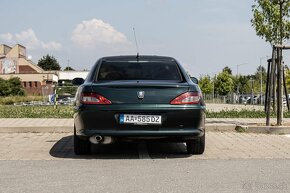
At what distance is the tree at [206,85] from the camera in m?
94.8

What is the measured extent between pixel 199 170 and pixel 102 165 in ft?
4.13

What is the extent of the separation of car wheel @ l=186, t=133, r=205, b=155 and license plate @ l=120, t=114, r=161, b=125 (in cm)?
85

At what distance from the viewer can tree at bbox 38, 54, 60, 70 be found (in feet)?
461

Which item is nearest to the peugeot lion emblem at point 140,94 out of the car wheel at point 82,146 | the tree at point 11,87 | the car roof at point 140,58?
the car wheel at point 82,146

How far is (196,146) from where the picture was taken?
7449 millimetres

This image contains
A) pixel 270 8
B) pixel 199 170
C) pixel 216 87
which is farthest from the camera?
pixel 216 87

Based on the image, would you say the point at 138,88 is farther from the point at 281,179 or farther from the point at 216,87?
the point at 216,87

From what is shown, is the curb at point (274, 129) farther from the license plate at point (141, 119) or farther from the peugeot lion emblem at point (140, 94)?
the peugeot lion emblem at point (140, 94)

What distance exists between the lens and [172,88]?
6855 mm

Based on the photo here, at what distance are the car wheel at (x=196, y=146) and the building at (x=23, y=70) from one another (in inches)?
3505

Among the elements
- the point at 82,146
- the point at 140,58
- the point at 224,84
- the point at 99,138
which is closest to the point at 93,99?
the point at 99,138

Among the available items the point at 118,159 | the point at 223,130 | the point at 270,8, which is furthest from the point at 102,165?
the point at 270,8

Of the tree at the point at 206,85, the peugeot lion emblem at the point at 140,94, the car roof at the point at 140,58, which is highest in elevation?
the car roof at the point at 140,58

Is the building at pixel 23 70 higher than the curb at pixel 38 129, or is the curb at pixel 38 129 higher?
the building at pixel 23 70
